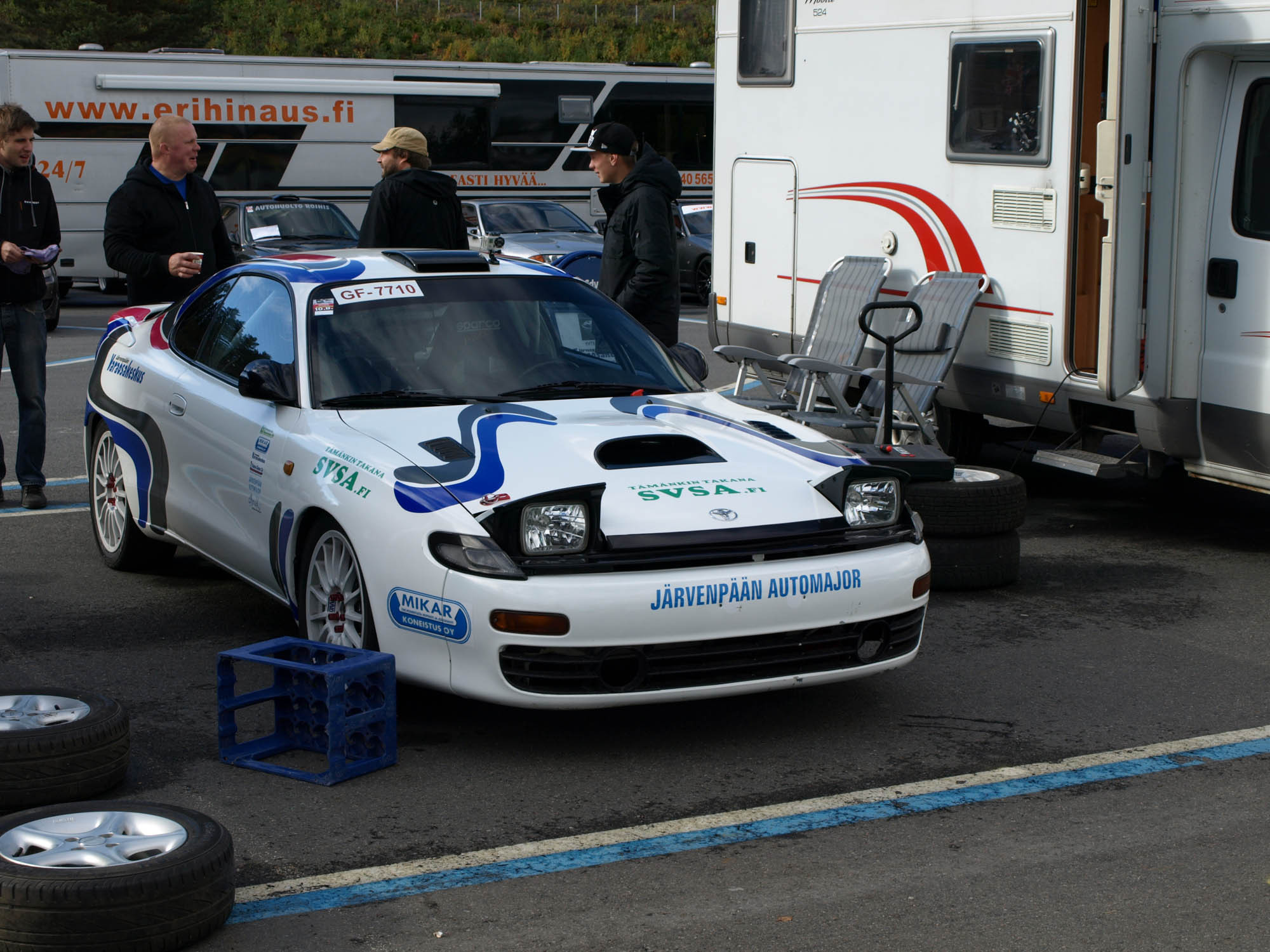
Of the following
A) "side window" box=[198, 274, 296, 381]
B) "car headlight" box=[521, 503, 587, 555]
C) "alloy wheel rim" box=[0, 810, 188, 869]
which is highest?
"side window" box=[198, 274, 296, 381]

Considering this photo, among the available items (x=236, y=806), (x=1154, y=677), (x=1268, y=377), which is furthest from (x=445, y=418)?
(x=1268, y=377)

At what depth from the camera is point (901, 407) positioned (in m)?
9.27

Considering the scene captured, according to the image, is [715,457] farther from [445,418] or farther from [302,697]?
[302,697]

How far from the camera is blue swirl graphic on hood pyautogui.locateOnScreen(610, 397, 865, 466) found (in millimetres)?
5305

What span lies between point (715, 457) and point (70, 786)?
2184mm

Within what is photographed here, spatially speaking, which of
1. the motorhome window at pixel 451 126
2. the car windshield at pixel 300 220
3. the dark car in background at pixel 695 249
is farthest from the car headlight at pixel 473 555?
the motorhome window at pixel 451 126

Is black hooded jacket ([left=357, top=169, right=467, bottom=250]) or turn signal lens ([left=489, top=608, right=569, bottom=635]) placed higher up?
black hooded jacket ([left=357, top=169, right=467, bottom=250])

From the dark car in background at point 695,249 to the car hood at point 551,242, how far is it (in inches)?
46.8

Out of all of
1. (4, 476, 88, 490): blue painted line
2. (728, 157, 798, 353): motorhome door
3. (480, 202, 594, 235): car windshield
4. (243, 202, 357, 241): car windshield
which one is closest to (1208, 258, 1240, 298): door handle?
(728, 157, 798, 353): motorhome door

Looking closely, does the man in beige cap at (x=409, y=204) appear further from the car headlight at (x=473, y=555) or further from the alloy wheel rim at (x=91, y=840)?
the alloy wheel rim at (x=91, y=840)

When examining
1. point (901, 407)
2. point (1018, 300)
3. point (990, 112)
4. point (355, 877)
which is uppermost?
point (990, 112)

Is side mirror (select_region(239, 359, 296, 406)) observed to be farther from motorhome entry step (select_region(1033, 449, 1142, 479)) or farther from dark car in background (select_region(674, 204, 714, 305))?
dark car in background (select_region(674, 204, 714, 305))

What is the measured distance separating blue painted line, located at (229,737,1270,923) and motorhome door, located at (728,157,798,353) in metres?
5.60

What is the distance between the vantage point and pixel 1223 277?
7.42 meters
